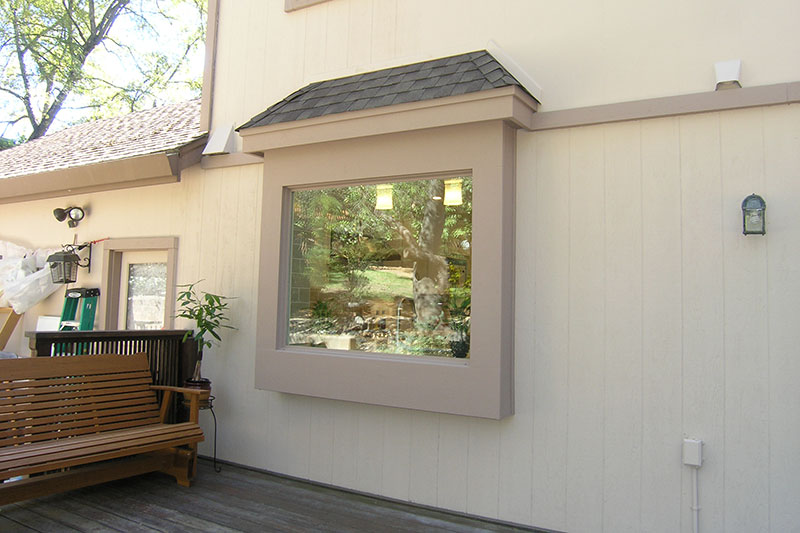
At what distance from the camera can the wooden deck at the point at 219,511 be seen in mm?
3893

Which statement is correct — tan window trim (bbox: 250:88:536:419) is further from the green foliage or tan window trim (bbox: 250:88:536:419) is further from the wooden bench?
the wooden bench

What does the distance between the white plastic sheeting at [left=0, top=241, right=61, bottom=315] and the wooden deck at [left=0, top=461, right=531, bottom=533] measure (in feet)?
11.7

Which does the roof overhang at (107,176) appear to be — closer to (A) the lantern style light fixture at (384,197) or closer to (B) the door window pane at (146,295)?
(B) the door window pane at (146,295)

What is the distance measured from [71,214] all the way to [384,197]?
4.57 metres

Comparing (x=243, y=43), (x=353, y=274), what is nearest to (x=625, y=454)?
(x=353, y=274)

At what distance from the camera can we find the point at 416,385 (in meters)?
4.13

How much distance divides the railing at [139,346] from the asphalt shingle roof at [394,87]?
205 cm

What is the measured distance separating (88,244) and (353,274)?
12.5ft

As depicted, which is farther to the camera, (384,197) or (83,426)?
(384,197)

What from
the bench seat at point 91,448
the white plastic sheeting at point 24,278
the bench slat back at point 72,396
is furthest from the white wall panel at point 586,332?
the white plastic sheeting at point 24,278

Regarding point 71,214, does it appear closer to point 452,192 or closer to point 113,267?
point 113,267

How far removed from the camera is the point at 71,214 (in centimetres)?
709

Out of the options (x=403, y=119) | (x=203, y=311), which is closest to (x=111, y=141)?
(x=203, y=311)

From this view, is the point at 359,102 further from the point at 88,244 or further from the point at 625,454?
the point at 88,244
